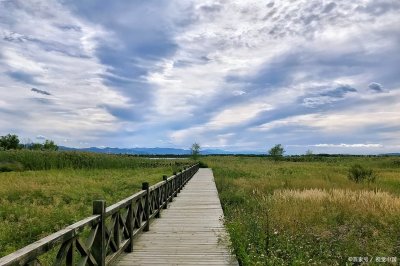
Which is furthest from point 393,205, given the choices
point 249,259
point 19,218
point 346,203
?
point 19,218

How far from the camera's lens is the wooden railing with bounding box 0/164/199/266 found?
3496 millimetres

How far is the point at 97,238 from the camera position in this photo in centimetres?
553

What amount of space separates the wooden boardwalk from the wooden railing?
0.34 meters

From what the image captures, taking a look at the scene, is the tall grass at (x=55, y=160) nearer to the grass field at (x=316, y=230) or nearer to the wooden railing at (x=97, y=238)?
the grass field at (x=316, y=230)

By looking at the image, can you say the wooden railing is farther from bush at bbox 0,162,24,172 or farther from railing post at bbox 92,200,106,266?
bush at bbox 0,162,24,172

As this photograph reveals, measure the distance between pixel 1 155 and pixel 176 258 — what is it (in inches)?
1664

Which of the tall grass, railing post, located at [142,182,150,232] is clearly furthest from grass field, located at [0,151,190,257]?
the tall grass

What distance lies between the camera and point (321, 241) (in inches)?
333

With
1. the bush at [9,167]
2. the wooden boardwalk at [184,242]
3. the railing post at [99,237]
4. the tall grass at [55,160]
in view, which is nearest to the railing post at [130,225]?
the wooden boardwalk at [184,242]

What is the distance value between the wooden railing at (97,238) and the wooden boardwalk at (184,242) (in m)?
0.34

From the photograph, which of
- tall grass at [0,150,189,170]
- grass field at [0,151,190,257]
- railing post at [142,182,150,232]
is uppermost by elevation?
tall grass at [0,150,189,170]

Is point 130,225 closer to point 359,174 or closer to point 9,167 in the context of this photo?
point 359,174

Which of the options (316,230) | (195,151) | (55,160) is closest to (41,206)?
(316,230)

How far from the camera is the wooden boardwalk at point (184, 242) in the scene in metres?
6.88
